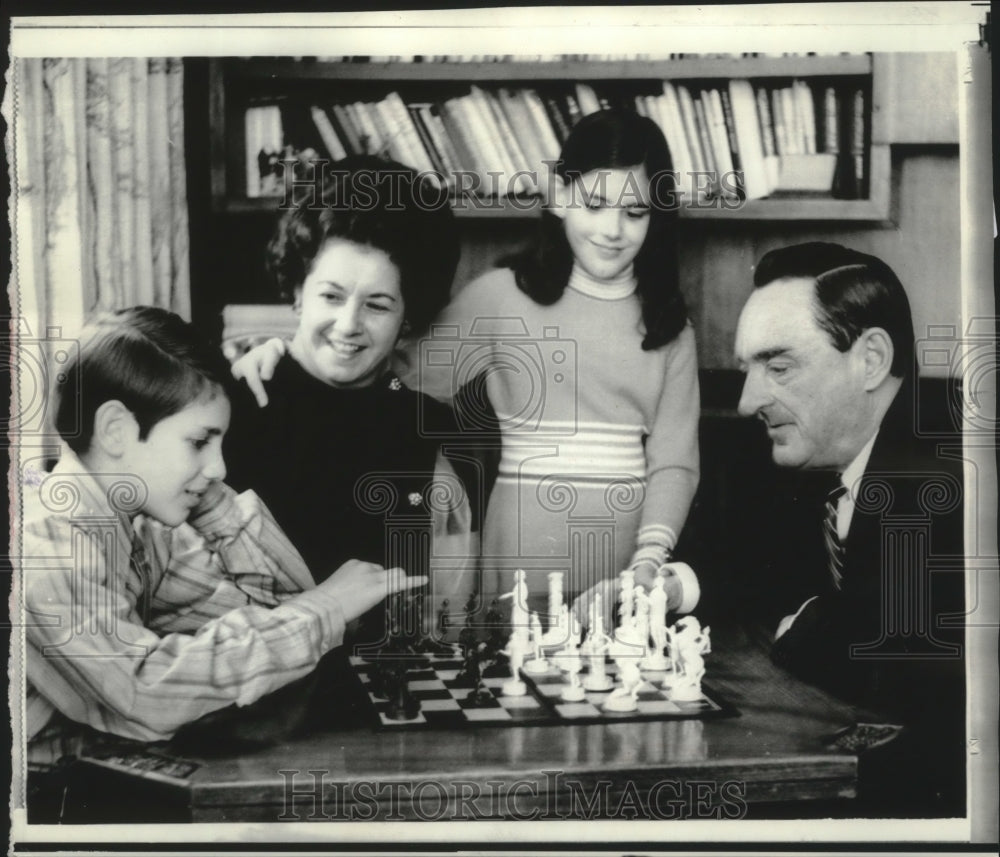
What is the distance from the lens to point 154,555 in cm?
257

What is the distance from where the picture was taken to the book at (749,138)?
8.50ft

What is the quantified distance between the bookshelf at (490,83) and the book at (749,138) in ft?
0.07

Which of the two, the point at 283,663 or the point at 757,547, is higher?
the point at 757,547

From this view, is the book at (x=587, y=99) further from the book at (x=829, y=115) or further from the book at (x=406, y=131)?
the book at (x=829, y=115)

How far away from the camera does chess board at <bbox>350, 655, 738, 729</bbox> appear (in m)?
2.52

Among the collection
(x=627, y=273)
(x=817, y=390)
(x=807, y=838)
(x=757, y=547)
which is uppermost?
(x=627, y=273)

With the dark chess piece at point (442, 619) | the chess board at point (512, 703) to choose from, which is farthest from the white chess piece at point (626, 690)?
the dark chess piece at point (442, 619)

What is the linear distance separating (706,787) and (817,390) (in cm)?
91

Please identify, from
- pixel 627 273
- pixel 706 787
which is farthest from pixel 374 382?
pixel 706 787

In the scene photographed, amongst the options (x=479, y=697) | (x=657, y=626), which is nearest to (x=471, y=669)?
(x=479, y=697)

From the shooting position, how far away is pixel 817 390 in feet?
8.55

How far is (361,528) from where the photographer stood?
8.41 ft

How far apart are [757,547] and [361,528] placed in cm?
89

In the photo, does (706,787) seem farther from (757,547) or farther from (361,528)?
(361,528)
